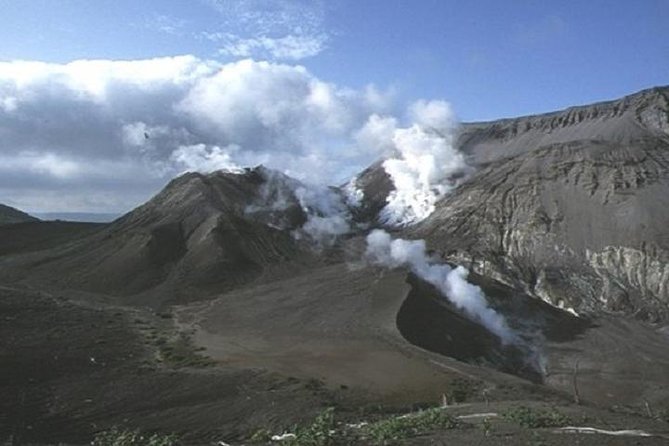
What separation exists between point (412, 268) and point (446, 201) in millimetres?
44631

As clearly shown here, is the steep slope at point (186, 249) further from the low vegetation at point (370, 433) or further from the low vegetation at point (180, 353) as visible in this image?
the low vegetation at point (370, 433)

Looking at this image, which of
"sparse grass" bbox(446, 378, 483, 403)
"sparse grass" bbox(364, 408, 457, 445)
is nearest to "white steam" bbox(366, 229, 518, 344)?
"sparse grass" bbox(446, 378, 483, 403)

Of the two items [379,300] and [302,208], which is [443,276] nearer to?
[379,300]

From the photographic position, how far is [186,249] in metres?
103

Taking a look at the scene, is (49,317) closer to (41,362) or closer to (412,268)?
(41,362)

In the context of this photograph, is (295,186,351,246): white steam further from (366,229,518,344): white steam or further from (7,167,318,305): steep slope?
(366,229,518,344): white steam

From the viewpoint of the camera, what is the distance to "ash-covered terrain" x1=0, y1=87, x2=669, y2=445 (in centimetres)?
3475

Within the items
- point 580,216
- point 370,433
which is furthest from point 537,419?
point 580,216

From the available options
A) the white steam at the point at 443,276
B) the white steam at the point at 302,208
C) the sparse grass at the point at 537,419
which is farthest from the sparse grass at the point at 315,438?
the white steam at the point at 302,208

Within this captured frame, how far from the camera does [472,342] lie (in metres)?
65.8

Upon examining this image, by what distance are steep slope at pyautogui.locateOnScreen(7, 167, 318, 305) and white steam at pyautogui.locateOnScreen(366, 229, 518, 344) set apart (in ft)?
40.7

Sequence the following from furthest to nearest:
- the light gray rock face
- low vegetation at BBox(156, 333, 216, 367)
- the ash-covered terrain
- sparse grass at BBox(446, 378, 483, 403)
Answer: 1. the light gray rock face
2. low vegetation at BBox(156, 333, 216, 367)
3. sparse grass at BBox(446, 378, 483, 403)
4. the ash-covered terrain

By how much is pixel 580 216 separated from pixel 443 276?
35860 millimetres

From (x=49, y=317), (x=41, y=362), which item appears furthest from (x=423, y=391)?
(x=49, y=317)
